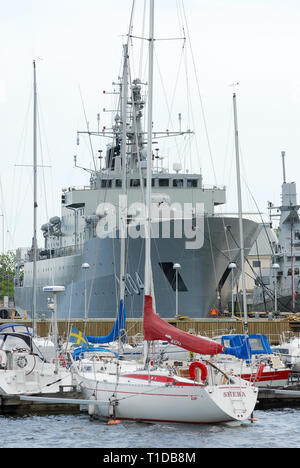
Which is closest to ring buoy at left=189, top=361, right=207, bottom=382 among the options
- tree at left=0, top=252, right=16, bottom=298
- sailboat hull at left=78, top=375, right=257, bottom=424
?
sailboat hull at left=78, top=375, right=257, bottom=424

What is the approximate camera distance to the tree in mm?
108550

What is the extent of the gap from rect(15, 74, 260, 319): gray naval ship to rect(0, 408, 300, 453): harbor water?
20.4 meters

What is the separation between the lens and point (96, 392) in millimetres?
23562

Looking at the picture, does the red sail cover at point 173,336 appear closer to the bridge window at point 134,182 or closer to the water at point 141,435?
the water at point 141,435

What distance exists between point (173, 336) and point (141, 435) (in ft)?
9.41

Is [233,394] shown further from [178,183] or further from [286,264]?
[286,264]

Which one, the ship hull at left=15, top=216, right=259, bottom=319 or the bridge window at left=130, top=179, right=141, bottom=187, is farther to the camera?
the bridge window at left=130, top=179, right=141, bottom=187

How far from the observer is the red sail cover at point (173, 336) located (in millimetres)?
21781

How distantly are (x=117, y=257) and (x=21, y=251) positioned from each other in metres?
31.2

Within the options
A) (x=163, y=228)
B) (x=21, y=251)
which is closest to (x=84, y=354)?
(x=163, y=228)

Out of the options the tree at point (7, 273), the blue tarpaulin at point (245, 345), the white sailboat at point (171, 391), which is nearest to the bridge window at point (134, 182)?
the blue tarpaulin at point (245, 345)

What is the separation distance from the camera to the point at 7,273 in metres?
110

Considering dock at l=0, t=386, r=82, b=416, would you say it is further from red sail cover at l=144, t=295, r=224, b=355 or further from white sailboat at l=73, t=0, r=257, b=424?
red sail cover at l=144, t=295, r=224, b=355
